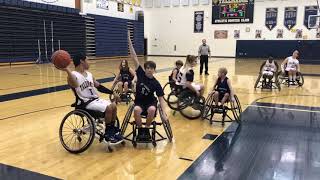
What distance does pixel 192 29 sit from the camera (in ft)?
73.4

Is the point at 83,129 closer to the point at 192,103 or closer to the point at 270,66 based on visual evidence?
the point at 192,103

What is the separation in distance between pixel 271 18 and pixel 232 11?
2.51m

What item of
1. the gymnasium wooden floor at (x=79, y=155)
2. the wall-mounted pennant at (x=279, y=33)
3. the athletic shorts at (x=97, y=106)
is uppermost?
the wall-mounted pennant at (x=279, y=33)

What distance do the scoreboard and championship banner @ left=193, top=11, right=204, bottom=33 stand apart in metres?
0.89

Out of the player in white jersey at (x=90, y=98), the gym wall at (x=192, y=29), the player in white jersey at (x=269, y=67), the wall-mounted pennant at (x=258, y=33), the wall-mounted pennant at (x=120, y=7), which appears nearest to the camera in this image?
the player in white jersey at (x=90, y=98)

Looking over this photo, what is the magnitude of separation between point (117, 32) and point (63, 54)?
17.0 meters

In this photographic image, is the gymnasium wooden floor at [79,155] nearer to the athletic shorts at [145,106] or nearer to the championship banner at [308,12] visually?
the athletic shorts at [145,106]

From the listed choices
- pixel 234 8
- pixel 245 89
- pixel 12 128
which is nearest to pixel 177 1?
pixel 234 8

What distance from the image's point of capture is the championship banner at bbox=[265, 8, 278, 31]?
1966 cm

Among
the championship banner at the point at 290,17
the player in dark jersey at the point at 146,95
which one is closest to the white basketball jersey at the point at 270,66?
the player in dark jersey at the point at 146,95

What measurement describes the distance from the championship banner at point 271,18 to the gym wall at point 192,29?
18 cm

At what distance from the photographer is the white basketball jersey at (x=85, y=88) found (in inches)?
136

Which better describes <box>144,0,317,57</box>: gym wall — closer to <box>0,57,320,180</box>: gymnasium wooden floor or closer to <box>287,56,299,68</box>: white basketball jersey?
<box>287,56,299,68</box>: white basketball jersey

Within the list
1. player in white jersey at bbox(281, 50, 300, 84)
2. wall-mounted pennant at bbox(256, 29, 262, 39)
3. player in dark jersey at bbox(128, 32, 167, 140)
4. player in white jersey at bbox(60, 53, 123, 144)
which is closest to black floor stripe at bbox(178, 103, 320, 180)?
player in dark jersey at bbox(128, 32, 167, 140)
